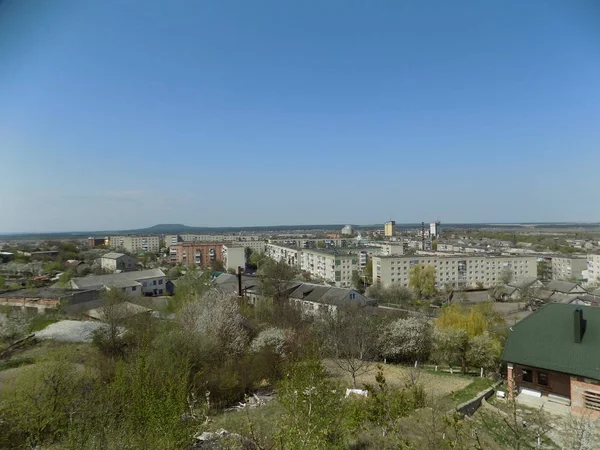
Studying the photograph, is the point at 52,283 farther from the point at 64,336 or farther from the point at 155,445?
the point at 155,445

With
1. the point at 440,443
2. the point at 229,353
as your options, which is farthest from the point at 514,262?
the point at 440,443

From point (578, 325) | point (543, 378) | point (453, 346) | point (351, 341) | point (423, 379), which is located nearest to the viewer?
point (578, 325)

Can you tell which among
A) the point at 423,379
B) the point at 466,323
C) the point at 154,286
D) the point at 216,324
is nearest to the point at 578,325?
the point at 423,379

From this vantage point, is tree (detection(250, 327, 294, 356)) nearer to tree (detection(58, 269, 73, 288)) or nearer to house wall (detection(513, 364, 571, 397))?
house wall (detection(513, 364, 571, 397))

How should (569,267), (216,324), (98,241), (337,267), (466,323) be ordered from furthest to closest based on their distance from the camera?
(98,241)
(569,267)
(337,267)
(466,323)
(216,324)

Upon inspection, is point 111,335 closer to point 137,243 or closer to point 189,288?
point 189,288

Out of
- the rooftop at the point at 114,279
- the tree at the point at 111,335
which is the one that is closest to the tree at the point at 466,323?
the tree at the point at 111,335

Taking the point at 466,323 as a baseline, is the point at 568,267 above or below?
below
